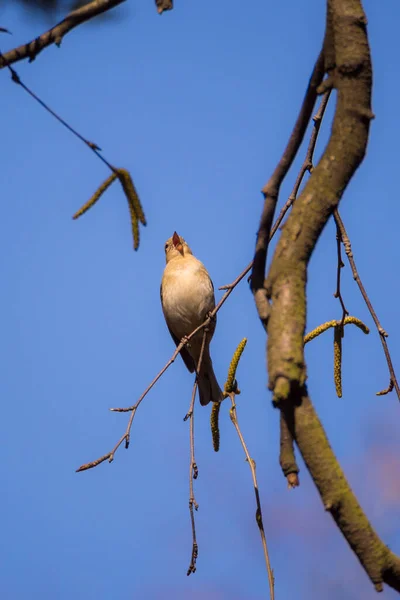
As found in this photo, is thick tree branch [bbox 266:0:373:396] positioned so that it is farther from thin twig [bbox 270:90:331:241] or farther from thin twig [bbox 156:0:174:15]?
thin twig [bbox 270:90:331:241]

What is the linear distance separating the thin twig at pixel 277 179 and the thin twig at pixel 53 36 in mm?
556

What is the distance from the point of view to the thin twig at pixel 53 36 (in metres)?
1.83

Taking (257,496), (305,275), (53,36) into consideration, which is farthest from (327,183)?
(257,496)

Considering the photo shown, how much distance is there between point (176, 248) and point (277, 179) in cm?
548

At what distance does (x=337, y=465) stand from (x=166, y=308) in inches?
220

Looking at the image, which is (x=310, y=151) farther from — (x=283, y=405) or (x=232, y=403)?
(x=283, y=405)

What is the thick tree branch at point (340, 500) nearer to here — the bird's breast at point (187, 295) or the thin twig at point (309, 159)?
the thin twig at point (309, 159)

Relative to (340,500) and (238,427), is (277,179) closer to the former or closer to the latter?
(340,500)

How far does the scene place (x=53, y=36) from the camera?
1.84m

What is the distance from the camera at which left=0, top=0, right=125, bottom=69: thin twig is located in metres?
1.83

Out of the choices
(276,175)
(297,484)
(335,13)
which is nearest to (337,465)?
(297,484)

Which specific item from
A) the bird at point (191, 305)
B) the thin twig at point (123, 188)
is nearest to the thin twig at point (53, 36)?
the thin twig at point (123, 188)

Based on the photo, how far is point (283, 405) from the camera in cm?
133

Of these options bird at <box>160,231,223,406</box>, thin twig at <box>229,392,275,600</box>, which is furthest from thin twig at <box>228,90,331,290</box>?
bird at <box>160,231,223,406</box>
